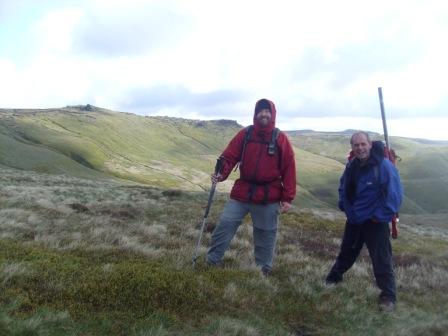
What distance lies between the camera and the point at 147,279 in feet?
23.4

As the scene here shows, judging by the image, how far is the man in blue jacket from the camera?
8281 millimetres

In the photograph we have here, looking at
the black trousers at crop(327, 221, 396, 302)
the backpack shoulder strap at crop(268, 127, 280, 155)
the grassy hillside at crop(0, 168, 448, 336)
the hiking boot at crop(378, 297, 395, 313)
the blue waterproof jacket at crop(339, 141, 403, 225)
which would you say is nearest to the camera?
the grassy hillside at crop(0, 168, 448, 336)

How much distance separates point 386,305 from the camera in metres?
8.18

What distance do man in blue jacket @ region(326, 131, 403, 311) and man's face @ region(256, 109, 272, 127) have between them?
1605 mm

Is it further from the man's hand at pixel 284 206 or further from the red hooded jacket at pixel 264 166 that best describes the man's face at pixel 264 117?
the man's hand at pixel 284 206

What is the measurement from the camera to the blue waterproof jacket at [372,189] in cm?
825

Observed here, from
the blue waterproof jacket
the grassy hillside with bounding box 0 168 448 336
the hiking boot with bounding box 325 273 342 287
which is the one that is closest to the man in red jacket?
the grassy hillside with bounding box 0 168 448 336

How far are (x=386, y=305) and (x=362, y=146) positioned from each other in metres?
2.82

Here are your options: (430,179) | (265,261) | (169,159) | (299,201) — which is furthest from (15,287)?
(430,179)

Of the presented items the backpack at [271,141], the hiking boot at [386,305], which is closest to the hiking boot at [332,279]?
the hiking boot at [386,305]

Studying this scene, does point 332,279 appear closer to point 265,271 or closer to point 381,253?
point 381,253

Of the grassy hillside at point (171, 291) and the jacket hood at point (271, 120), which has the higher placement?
the jacket hood at point (271, 120)

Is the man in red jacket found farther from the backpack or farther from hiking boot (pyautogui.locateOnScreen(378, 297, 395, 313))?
hiking boot (pyautogui.locateOnScreen(378, 297, 395, 313))

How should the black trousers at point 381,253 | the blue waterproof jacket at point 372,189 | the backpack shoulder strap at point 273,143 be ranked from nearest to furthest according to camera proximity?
the blue waterproof jacket at point 372,189 < the black trousers at point 381,253 < the backpack shoulder strap at point 273,143
